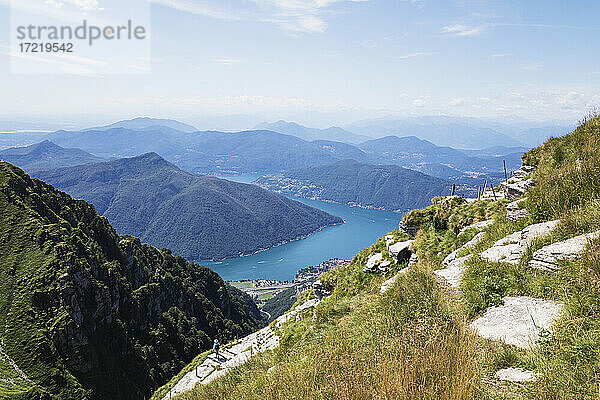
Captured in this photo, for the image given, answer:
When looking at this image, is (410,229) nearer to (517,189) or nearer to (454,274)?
(517,189)

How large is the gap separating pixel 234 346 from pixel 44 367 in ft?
109

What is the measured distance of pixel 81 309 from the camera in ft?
153

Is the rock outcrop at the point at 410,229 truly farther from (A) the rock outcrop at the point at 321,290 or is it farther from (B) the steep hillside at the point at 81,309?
(B) the steep hillside at the point at 81,309

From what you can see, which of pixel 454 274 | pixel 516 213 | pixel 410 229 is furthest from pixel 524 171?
pixel 454 274

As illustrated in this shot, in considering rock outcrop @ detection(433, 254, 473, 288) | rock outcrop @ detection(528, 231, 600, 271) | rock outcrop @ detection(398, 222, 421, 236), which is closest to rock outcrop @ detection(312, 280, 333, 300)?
rock outcrop @ detection(398, 222, 421, 236)

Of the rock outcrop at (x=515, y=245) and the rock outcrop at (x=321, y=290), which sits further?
the rock outcrop at (x=321, y=290)

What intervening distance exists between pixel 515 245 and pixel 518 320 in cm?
259

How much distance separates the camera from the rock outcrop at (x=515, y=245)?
655 cm

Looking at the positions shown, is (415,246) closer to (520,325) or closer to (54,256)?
(520,325)

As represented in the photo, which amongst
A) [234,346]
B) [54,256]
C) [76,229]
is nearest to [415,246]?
[234,346]

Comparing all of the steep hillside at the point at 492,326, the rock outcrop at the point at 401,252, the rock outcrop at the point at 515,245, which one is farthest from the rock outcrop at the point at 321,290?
the rock outcrop at the point at 515,245

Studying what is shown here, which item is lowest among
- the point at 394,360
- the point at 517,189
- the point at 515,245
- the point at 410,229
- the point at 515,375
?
the point at 410,229

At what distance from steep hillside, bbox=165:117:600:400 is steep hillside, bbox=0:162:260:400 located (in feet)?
144

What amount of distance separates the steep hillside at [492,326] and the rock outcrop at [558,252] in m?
0.02
